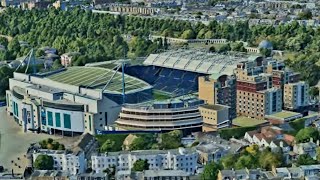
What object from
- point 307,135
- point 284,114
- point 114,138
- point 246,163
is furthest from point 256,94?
point 246,163

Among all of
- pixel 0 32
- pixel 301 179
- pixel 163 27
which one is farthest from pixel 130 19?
pixel 301 179

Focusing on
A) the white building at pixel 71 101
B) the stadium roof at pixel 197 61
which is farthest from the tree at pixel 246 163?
the stadium roof at pixel 197 61

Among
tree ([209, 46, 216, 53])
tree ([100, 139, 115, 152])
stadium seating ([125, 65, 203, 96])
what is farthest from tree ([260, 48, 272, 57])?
tree ([100, 139, 115, 152])

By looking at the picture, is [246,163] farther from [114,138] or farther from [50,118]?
[50,118]

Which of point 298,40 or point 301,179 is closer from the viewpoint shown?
point 301,179

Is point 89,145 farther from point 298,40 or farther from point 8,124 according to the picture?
point 298,40

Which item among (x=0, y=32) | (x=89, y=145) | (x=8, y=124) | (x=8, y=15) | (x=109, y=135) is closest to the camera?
(x=89, y=145)
